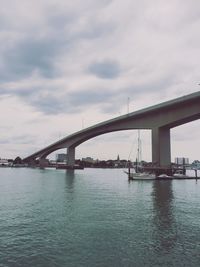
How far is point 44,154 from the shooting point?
617 feet

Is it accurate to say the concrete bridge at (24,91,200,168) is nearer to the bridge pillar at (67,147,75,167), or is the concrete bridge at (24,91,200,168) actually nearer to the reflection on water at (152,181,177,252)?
the reflection on water at (152,181,177,252)

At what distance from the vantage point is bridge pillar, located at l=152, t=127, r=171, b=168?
234ft

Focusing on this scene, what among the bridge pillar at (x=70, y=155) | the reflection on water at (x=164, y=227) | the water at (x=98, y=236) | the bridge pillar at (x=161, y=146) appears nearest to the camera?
the water at (x=98, y=236)

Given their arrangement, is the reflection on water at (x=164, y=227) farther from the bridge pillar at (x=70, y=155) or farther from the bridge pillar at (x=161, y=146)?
the bridge pillar at (x=70, y=155)

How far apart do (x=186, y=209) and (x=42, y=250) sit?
18738 mm

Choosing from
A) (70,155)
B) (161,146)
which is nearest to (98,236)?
(161,146)

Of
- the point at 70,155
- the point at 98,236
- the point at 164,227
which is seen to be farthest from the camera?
the point at 70,155

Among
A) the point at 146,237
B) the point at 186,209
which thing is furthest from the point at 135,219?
the point at 186,209

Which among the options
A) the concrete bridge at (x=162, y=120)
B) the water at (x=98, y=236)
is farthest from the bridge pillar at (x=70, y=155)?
the water at (x=98, y=236)

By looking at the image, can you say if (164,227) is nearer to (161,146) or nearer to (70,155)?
(161,146)

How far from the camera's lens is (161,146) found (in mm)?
72312

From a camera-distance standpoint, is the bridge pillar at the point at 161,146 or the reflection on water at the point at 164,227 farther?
the bridge pillar at the point at 161,146

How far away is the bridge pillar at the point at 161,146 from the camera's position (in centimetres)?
7125

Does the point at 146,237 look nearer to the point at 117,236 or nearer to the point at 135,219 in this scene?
the point at 117,236
